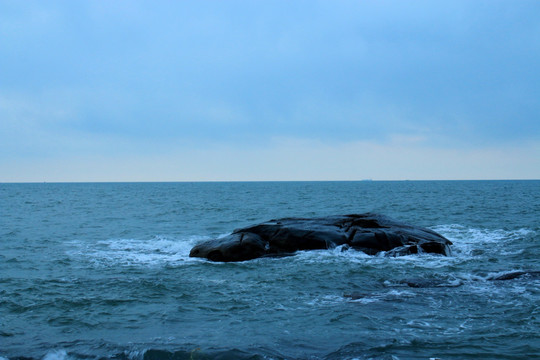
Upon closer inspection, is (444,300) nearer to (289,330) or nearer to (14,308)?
(289,330)

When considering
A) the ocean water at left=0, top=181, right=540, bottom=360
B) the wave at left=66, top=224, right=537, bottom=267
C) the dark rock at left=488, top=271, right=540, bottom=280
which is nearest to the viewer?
the ocean water at left=0, top=181, right=540, bottom=360

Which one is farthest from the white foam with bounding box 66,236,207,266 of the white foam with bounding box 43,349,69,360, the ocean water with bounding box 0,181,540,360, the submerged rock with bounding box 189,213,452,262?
the white foam with bounding box 43,349,69,360

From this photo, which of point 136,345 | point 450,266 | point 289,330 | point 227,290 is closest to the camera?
point 136,345

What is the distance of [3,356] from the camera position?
31.3 ft

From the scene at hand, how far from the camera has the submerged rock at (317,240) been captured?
21.6 meters

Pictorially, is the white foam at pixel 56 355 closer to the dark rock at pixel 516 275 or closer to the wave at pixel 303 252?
the wave at pixel 303 252

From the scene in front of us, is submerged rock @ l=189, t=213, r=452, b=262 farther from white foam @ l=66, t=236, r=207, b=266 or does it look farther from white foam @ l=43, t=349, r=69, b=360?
white foam @ l=43, t=349, r=69, b=360

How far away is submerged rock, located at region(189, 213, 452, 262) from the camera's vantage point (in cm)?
A: 2156

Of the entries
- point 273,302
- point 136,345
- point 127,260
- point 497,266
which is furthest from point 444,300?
point 127,260

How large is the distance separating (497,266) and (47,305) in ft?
54.9

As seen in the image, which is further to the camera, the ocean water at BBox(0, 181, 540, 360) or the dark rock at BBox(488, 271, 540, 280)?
the dark rock at BBox(488, 271, 540, 280)

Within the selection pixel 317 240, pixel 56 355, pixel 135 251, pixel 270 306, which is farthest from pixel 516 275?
pixel 135 251

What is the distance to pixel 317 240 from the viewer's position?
23.1 meters

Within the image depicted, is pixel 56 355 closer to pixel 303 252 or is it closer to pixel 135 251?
pixel 303 252
